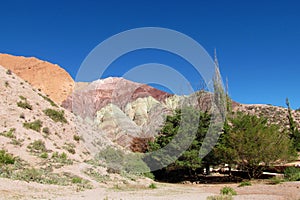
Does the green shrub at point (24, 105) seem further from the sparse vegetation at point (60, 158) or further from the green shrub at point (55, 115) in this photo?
the sparse vegetation at point (60, 158)

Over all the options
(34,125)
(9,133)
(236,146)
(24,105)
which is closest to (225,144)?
(236,146)

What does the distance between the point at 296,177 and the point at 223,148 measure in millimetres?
6685

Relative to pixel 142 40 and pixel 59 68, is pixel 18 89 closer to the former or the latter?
pixel 142 40

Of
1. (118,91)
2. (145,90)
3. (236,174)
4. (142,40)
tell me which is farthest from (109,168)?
(145,90)

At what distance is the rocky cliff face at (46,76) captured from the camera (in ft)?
161

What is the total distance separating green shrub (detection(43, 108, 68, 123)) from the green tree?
16759 millimetres

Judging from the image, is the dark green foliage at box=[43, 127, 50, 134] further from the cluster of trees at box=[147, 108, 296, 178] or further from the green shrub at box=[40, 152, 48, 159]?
the cluster of trees at box=[147, 108, 296, 178]

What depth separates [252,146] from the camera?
23547 mm

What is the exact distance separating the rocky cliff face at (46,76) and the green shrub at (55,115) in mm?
16986

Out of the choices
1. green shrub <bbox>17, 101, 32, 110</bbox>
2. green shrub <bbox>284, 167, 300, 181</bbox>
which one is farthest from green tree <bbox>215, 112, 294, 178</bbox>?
green shrub <bbox>17, 101, 32, 110</bbox>

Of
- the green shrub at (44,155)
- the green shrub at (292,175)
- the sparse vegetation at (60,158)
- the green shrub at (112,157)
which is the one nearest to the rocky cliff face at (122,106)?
the green shrub at (112,157)

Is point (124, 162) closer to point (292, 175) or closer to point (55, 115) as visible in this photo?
point (55, 115)

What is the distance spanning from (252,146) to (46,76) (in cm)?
3978

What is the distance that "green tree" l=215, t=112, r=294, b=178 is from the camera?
23.3 m
